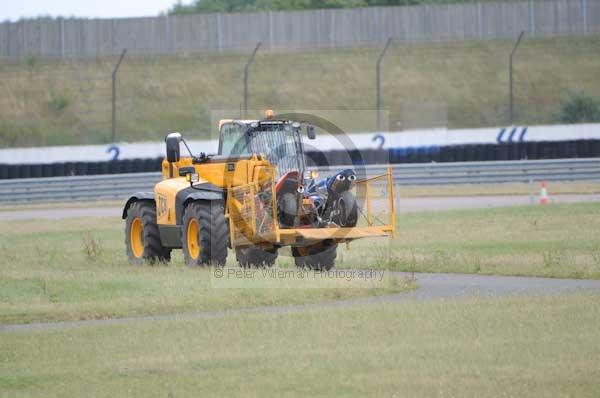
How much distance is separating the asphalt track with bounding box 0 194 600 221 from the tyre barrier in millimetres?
3297

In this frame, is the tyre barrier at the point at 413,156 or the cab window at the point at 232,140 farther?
the tyre barrier at the point at 413,156

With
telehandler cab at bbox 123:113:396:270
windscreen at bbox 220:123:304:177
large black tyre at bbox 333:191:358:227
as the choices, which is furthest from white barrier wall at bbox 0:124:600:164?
large black tyre at bbox 333:191:358:227

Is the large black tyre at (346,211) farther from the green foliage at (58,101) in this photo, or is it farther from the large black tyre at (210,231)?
the green foliage at (58,101)

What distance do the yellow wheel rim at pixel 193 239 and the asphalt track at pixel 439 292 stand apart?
309 cm

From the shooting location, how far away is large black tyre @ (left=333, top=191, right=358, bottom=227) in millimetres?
16656

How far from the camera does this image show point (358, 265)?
18.9 m

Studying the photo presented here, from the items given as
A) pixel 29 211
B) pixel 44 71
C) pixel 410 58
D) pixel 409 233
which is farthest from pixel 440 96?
pixel 409 233

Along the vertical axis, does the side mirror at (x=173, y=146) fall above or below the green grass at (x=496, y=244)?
above

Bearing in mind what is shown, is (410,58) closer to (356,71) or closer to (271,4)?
(356,71)

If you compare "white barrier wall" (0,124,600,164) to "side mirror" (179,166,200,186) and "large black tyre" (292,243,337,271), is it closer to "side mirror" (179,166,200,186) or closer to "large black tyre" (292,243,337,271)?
"side mirror" (179,166,200,186)

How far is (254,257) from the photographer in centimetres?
1856

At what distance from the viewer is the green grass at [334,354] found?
9453mm

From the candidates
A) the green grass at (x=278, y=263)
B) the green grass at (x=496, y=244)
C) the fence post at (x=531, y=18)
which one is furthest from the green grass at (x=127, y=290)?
the fence post at (x=531, y=18)

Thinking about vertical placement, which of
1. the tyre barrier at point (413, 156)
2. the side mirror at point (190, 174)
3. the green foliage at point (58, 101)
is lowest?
the side mirror at point (190, 174)
